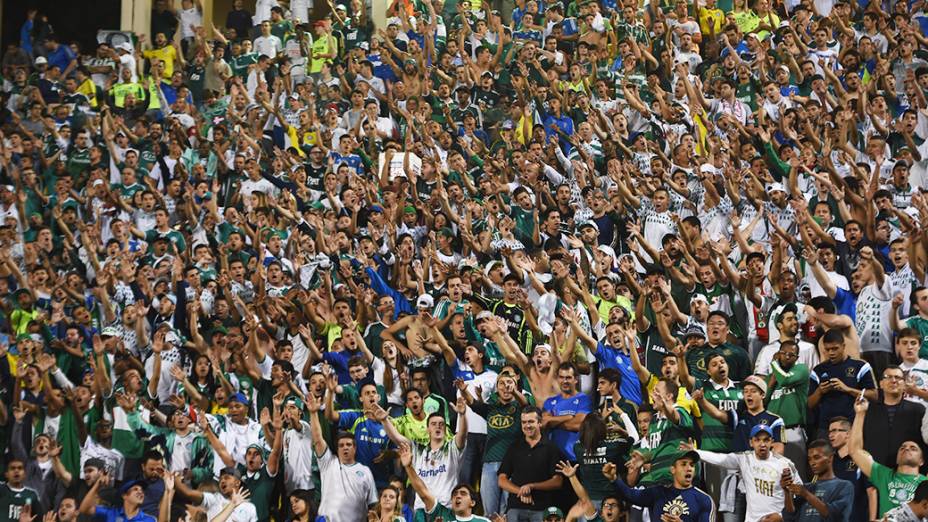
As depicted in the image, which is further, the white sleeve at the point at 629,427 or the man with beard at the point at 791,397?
the white sleeve at the point at 629,427

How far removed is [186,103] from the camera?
2347cm

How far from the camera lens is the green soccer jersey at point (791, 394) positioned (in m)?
13.3

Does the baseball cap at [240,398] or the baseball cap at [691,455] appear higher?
the baseball cap at [691,455]

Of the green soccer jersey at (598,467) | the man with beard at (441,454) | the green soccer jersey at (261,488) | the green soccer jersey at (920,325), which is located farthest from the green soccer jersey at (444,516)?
the green soccer jersey at (920,325)

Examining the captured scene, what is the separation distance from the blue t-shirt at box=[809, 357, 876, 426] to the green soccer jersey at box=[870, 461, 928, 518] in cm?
89

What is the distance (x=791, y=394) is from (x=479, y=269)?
483 centimetres

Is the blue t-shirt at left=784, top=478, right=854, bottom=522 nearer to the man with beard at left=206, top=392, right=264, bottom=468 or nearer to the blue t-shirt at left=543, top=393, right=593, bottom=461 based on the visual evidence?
the blue t-shirt at left=543, top=393, right=593, bottom=461

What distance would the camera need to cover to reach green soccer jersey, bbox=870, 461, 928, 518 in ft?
39.4

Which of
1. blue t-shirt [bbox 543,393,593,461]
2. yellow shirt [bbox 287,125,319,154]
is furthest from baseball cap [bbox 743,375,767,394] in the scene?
yellow shirt [bbox 287,125,319,154]

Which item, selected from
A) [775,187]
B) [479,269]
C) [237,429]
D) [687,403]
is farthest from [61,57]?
[687,403]

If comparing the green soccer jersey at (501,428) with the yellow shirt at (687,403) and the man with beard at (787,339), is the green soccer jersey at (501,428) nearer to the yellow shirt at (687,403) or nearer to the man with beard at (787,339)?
the yellow shirt at (687,403)

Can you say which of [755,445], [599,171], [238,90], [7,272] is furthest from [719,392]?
[238,90]

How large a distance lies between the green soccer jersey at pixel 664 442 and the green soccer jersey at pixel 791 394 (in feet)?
2.26

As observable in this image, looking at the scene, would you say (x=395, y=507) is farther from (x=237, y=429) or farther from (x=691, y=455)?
(x=691, y=455)
